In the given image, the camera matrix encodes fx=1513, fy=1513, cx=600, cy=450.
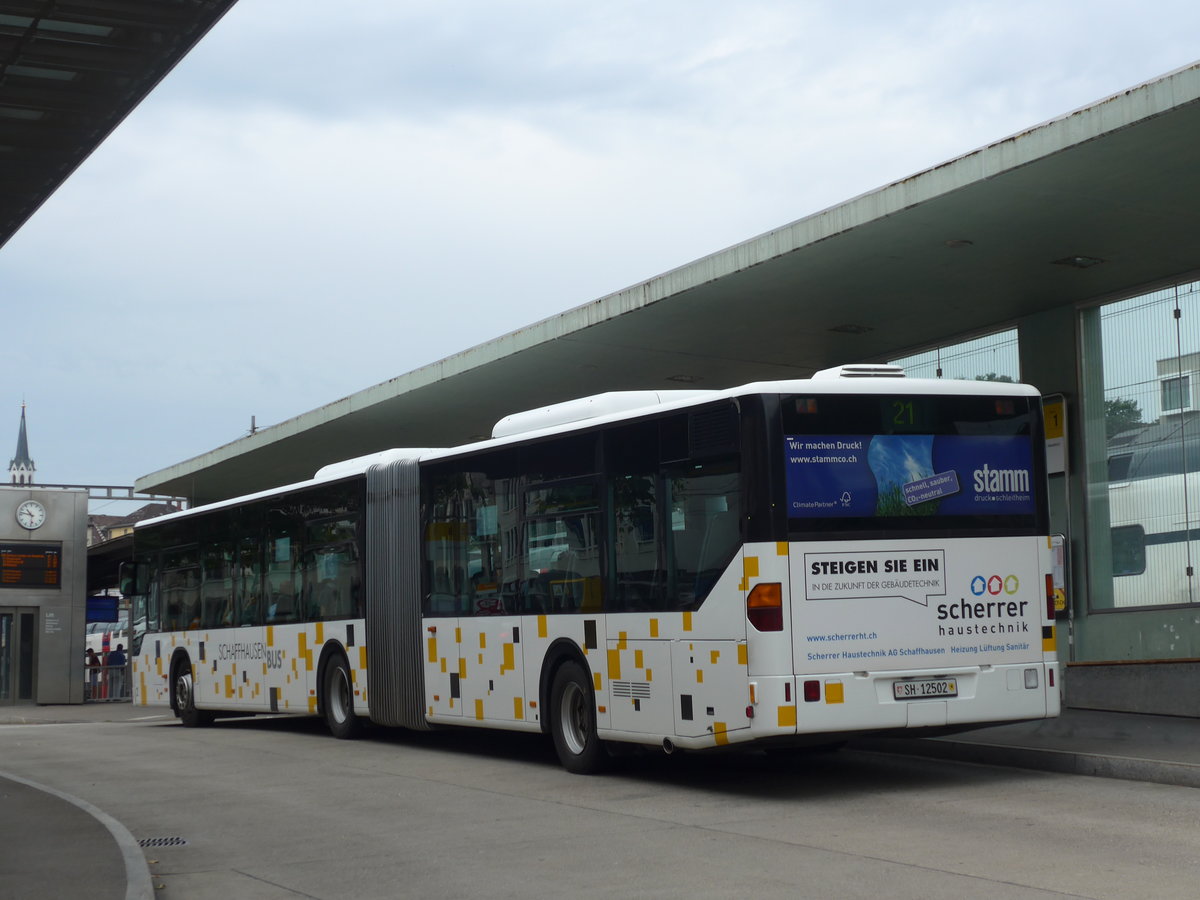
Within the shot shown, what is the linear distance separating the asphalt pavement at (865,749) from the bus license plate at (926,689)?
1.35m

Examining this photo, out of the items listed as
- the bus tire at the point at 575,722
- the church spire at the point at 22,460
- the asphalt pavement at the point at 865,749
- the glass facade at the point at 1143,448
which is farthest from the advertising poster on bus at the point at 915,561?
the church spire at the point at 22,460

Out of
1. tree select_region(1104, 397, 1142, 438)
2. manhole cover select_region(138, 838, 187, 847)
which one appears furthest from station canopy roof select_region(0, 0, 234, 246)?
tree select_region(1104, 397, 1142, 438)

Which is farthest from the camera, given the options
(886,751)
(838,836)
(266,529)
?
(266,529)

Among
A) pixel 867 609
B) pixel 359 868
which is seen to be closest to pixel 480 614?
pixel 867 609

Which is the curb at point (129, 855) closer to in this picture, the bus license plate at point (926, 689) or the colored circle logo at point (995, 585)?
Result: the bus license plate at point (926, 689)

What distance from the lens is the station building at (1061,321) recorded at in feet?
41.8

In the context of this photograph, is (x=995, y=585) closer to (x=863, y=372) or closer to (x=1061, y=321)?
(x=863, y=372)

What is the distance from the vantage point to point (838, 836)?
9305mm

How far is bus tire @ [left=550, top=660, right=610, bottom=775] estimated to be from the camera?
13.0 m

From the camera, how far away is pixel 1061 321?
17641 millimetres

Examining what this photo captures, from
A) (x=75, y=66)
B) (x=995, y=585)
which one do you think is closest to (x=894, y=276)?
(x=995, y=585)

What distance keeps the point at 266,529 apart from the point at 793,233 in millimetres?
9319

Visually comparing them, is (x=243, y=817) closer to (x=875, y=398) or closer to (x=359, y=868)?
(x=359, y=868)

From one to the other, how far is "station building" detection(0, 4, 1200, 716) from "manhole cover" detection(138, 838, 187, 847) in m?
7.91
